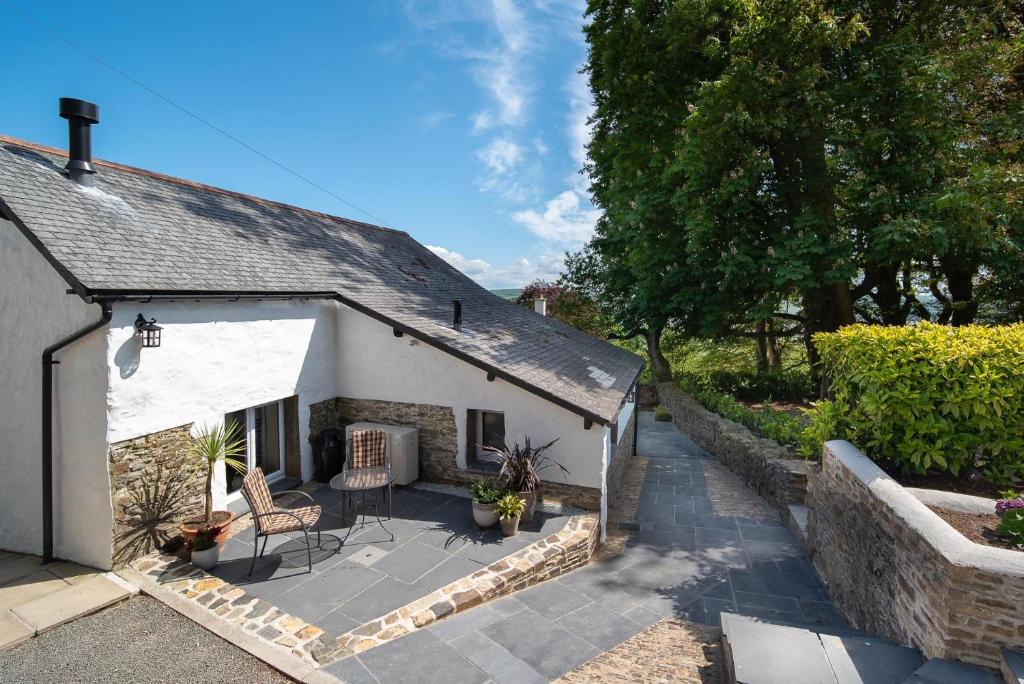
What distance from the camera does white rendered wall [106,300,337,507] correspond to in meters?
6.32

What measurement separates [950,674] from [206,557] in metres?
8.11

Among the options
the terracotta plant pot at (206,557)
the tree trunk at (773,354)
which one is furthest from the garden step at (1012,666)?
the tree trunk at (773,354)

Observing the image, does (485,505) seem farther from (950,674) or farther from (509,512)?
(950,674)

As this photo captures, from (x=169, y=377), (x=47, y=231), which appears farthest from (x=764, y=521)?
(x=47, y=231)

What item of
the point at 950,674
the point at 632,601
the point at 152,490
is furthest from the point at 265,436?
the point at 950,674

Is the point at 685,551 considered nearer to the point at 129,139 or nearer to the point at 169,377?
the point at 169,377

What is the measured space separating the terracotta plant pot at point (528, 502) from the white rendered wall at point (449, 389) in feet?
2.47

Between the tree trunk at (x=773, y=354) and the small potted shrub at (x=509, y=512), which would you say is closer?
the small potted shrub at (x=509, y=512)

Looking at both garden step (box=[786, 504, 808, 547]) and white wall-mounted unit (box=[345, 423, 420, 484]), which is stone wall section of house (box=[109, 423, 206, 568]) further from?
garden step (box=[786, 504, 808, 547])

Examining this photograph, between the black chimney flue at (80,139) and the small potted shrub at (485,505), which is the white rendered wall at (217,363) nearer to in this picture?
the black chimney flue at (80,139)

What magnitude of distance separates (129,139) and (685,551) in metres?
13.2

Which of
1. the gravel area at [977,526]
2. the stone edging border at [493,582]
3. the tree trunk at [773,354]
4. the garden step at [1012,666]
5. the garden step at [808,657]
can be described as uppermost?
the tree trunk at [773,354]

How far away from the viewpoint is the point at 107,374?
6094 mm

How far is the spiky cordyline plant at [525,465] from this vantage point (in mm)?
8156
